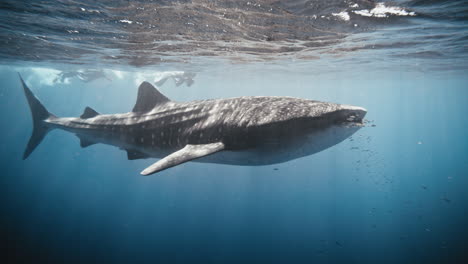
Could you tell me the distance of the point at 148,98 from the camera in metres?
6.01

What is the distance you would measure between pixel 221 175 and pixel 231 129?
30747 millimetres

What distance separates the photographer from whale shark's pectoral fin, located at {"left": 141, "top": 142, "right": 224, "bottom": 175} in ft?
10.1

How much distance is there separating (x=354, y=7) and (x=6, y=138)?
72.6m

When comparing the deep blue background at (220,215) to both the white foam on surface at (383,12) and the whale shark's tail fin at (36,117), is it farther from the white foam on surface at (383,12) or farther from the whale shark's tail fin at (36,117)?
the whale shark's tail fin at (36,117)

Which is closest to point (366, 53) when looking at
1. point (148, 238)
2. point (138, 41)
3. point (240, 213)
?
point (138, 41)

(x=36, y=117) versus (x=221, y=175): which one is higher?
(x=36, y=117)

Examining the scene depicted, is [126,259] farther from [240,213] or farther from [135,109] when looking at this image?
[135,109]

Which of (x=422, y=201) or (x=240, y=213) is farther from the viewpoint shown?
(x=422, y=201)

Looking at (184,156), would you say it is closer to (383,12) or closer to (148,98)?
(148,98)

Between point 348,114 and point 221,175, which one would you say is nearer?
point 348,114

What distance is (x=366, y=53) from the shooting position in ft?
57.1

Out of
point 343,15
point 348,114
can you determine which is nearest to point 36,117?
point 348,114

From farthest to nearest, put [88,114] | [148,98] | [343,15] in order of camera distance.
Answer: [343,15]
[88,114]
[148,98]

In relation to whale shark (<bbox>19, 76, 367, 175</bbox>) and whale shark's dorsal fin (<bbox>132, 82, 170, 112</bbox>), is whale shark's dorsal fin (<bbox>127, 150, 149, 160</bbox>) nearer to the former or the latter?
whale shark (<bbox>19, 76, 367, 175</bbox>)
